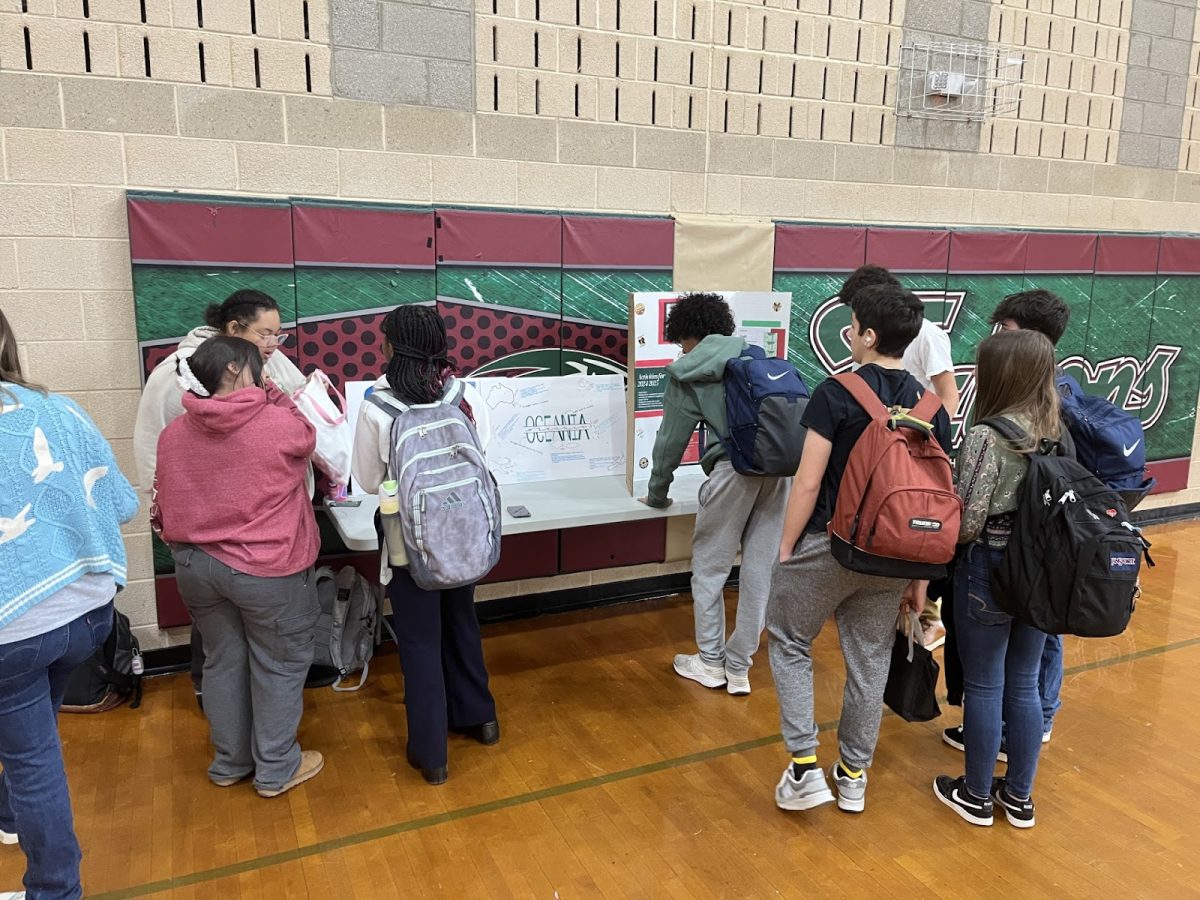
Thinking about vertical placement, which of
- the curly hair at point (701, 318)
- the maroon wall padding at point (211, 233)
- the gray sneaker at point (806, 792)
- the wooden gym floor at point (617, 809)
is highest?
the maroon wall padding at point (211, 233)

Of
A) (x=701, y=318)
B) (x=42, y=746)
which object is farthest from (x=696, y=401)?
(x=42, y=746)

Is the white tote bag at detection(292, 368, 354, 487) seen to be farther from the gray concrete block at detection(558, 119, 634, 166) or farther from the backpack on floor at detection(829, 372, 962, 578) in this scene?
the backpack on floor at detection(829, 372, 962, 578)

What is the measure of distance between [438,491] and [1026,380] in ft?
4.94

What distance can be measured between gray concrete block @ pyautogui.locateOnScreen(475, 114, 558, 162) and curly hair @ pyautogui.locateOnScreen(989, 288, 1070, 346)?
6.21ft

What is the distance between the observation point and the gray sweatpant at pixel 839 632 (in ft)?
7.23

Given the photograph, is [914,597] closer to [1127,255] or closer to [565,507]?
[565,507]

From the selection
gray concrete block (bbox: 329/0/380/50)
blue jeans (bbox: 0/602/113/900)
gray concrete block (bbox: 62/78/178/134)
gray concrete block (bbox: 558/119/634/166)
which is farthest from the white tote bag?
gray concrete block (bbox: 558/119/634/166)

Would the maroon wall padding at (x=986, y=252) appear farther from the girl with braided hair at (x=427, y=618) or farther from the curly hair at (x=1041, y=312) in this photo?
the girl with braided hair at (x=427, y=618)

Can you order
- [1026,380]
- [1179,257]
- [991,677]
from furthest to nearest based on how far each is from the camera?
[1179,257] → [991,677] → [1026,380]

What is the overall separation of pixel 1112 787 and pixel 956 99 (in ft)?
10.6

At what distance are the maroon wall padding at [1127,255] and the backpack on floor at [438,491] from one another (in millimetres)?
4118

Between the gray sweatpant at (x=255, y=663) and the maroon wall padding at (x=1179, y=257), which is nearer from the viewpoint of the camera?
the gray sweatpant at (x=255, y=663)

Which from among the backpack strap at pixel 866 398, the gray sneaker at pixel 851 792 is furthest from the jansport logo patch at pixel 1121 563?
the gray sneaker at pixel 851 792

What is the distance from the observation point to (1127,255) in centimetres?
489
